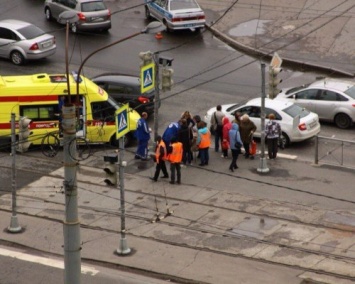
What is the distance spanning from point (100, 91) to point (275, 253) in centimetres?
976

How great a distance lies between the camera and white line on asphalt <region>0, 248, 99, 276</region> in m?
23.1

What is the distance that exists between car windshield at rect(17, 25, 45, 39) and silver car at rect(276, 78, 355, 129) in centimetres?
1009

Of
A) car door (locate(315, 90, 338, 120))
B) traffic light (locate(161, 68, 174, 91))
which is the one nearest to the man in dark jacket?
traffic light (locate(161, 68, 174, 91))

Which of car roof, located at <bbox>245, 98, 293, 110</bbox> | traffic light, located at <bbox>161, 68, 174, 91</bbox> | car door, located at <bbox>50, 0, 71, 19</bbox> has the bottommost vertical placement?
car door, located at <bbox>50, 0, 71, 19</bbox>

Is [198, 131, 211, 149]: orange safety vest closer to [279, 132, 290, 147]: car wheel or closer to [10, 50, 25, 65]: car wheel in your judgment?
[279, 132, 290, 147]: car wheel

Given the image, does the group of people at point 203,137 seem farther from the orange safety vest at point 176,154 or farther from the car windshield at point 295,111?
the car windshield at point 295,111

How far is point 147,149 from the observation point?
30.1m

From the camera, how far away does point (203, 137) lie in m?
29.1

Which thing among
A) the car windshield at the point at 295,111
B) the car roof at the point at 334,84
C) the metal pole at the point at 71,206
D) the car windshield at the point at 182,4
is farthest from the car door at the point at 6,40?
the metal pole at the point at 71,206

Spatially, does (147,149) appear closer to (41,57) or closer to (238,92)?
(238,92)

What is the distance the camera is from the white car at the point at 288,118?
3036 cm

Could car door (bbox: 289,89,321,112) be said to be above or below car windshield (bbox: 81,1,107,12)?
below

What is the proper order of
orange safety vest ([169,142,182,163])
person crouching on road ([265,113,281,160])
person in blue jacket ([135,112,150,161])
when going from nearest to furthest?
orange safety vest ([169,142,182,163]) < person crouching on road ([265,113,281,160]) < person in blue jacket ([135,112,150,161])

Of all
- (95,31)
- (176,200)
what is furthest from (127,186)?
(95,31)
